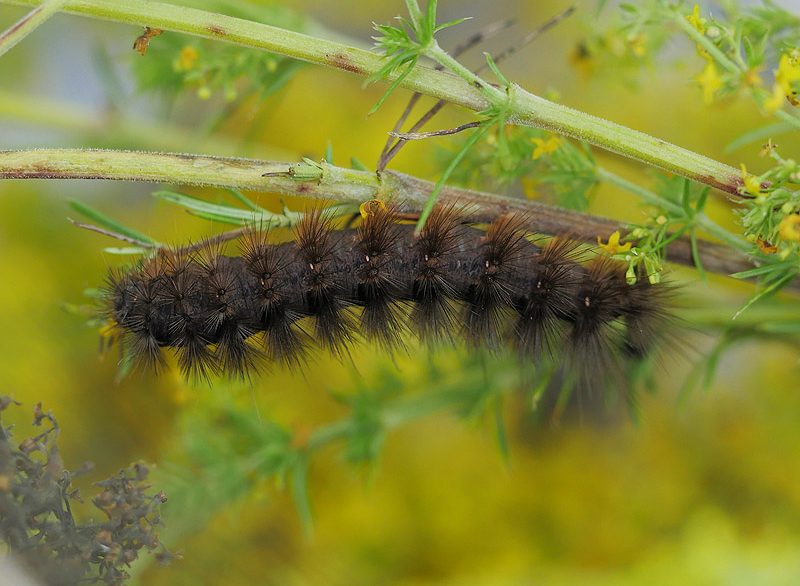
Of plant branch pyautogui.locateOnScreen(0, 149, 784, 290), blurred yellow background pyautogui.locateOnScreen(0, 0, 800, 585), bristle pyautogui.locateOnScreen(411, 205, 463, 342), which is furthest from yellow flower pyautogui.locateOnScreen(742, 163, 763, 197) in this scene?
blurred yellow background pyautogui.locateOnScreen(0, 0, 800, 585)

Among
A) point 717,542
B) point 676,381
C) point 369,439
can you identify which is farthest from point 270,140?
point 717,542

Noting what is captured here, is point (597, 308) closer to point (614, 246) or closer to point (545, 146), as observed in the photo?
point (614, 246)

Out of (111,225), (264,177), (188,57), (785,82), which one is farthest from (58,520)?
(785,82)

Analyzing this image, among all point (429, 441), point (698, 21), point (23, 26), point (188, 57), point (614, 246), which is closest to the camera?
point (23, 26)

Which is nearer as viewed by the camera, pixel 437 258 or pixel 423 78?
pixel 423 78

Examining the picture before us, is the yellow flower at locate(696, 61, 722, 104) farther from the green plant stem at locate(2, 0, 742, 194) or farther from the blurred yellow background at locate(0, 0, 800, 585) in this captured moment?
the blurred yellow background at locate(0, 0, 800, 585)

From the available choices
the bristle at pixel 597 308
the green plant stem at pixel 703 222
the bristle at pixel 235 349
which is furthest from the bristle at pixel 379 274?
the green plant stem at pixel 703 222
